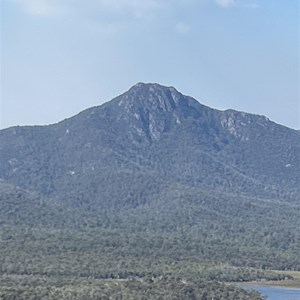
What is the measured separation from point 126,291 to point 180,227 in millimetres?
83703

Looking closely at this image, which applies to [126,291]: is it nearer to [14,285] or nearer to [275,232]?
[14,285]

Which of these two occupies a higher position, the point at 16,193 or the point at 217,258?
the point at 16,193

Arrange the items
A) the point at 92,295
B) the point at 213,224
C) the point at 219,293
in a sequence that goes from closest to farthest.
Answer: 1. the point at 92,295
2. the point at 219,293
3. the point at 213,224

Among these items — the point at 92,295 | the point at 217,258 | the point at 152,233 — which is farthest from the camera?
the point at 152,233

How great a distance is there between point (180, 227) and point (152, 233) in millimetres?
9579

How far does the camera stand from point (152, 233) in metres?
165

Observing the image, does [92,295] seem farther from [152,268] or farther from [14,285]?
[152,268]

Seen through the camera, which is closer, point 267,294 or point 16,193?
point 267,294

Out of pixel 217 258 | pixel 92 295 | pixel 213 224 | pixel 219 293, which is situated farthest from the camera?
pixel 213 224

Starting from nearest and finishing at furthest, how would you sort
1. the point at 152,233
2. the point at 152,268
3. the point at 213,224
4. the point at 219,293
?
the point at 219,293, the point at 152,268, the point at 152,233, the point at 213,224

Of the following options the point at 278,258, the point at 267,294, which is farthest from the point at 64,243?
the point at 267,294

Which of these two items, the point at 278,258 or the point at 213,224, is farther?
the point at 213,224

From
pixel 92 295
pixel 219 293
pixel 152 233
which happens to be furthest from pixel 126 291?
pixel 152 233

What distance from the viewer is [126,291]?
90.2 metres
